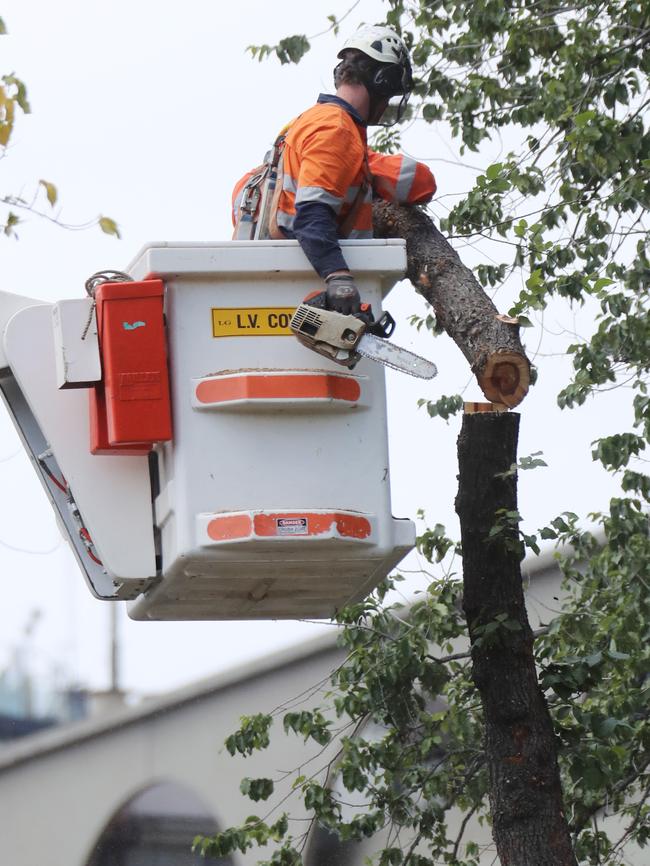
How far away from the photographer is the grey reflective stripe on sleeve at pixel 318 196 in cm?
377

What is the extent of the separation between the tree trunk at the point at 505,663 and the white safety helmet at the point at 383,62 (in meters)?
0.91

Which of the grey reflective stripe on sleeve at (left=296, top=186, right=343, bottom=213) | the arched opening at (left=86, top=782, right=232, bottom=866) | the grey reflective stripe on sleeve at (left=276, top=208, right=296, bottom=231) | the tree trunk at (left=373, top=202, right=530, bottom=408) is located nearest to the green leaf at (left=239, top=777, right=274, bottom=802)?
the tree trunk at (left=373, top=202, right=530, bottom=408)

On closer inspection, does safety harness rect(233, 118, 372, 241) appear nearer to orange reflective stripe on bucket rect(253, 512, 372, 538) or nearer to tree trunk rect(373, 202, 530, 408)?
tree trunk rect(373, 202, 530, 408)

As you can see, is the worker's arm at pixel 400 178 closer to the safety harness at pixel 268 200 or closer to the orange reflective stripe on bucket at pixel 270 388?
the safety harness at pixel 268 200

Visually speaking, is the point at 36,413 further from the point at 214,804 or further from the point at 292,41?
the point at 214,804

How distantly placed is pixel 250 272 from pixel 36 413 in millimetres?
659

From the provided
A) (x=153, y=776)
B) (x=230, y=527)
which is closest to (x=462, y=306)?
(x=230, y=527)

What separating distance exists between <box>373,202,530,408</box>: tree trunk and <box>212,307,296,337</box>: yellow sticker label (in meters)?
0.62

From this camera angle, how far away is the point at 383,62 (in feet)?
13.5

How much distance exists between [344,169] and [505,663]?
132cm

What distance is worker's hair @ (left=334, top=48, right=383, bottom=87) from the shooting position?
4.12 metres

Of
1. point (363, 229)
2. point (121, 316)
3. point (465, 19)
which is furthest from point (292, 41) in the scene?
point (121, 316)

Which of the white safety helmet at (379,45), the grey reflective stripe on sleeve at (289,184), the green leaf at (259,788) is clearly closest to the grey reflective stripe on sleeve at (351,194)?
the grey reflective stripe on sleeve at (289,184)

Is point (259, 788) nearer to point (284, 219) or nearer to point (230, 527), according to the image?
point (230, 527)
